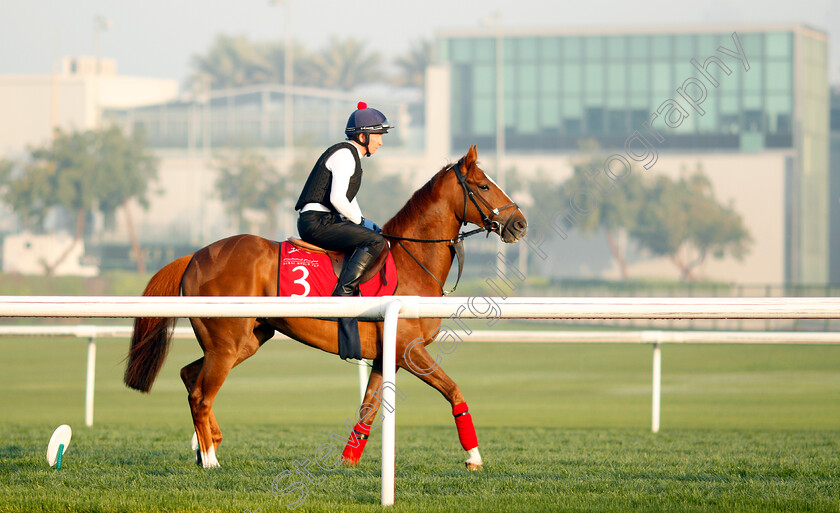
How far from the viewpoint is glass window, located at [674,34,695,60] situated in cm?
5166

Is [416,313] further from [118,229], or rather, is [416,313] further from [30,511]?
[118,229]

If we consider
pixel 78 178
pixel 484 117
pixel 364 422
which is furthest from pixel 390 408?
pixel 484 117

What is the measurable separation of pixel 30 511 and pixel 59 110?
177 ft

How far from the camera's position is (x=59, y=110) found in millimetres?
53531

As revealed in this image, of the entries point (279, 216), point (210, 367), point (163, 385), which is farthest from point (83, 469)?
point (279, 216)

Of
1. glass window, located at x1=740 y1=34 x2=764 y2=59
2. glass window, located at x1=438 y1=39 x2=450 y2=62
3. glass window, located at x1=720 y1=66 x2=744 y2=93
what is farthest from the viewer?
glass window, located at x1=438 y1=39 x2=450 y2=62

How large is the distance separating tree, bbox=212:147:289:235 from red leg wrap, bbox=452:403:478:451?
41961 mm

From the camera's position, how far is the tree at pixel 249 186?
154 ft

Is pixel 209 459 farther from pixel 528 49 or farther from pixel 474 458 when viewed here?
pixel 528 49

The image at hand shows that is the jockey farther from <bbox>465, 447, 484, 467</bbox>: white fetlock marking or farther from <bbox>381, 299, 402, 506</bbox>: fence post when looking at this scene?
<bbox>381, 299, 402, 506</bbox>: fence post

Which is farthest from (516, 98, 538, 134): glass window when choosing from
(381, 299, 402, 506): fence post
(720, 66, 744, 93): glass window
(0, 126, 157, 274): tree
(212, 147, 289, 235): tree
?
(381, 299, 402, 506): fence post

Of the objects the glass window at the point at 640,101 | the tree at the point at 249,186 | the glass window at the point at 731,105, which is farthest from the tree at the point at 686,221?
the tree at the point at 249,186

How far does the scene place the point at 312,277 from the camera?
5.51 meters

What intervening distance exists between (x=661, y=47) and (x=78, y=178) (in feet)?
102
